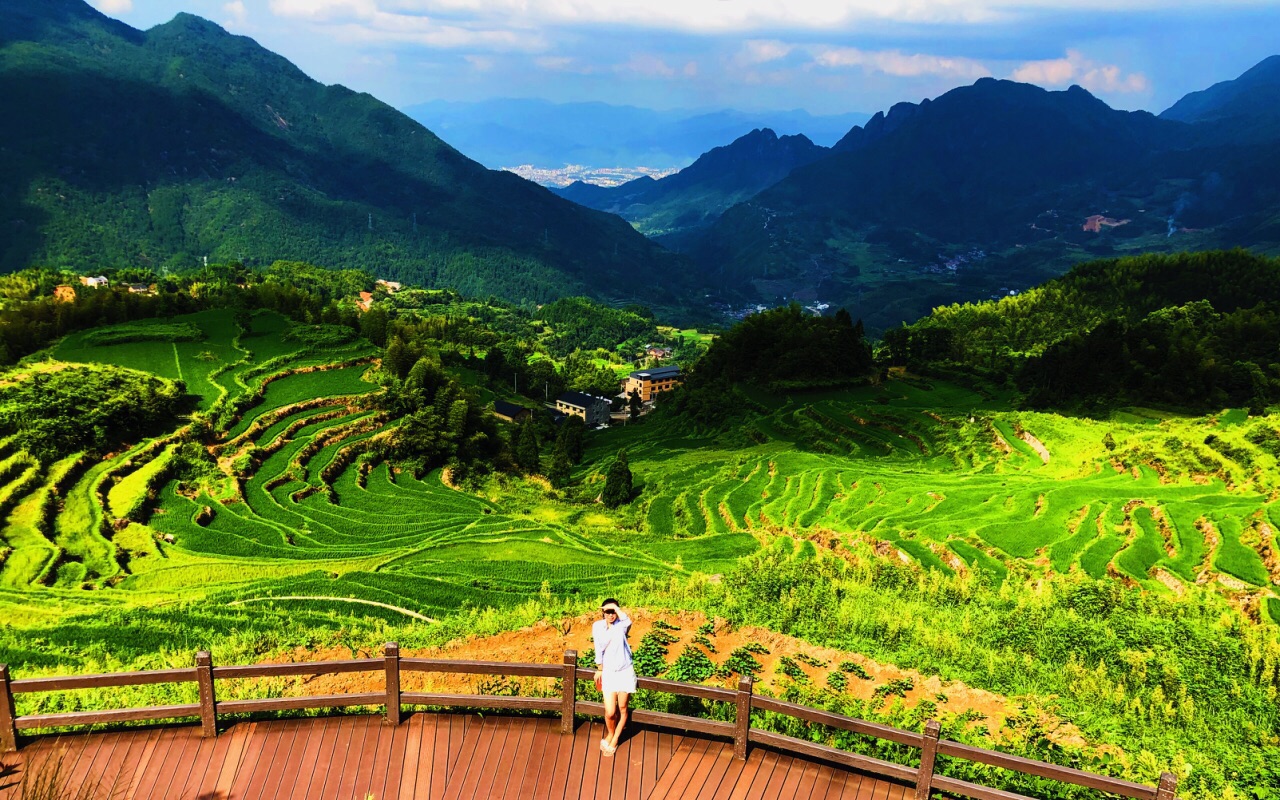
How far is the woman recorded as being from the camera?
8898 millimetres

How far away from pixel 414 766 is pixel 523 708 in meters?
1.55

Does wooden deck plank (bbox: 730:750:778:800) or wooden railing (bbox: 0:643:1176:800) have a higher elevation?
wooden railing (bbox: 0:643:1176:800)

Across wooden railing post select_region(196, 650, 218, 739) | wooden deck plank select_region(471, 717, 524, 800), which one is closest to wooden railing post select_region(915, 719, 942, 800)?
wooden deck plank select_region(471, 717, 524, 800)

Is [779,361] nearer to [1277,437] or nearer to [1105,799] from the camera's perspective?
[1277,437]

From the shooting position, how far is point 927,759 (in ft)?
26.7

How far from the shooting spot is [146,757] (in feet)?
29.0

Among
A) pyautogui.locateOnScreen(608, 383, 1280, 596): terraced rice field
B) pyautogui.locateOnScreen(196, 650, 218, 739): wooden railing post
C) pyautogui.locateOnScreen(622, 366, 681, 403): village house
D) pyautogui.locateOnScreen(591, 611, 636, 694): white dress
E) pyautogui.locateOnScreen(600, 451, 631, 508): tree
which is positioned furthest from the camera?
pyautogui.locateOnScreen(622, 366, 681, 403): village house

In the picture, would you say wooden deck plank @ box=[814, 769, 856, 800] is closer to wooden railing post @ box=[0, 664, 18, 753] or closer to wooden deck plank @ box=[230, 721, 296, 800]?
wooden deck plank @ box=[230, 721, 296, 800]

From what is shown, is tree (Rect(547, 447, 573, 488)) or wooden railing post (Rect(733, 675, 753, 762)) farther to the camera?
tree (Rect(547, 447, 573, 488))

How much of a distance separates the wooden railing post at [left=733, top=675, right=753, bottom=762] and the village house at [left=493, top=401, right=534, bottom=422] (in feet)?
202

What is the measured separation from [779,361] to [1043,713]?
6021cm

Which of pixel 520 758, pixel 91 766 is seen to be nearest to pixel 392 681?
pixel 520 758

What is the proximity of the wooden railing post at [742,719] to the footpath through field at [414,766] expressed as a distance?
0.19m

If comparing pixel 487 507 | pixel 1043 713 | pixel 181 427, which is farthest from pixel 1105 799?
pixel 181 427
